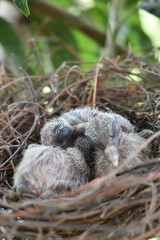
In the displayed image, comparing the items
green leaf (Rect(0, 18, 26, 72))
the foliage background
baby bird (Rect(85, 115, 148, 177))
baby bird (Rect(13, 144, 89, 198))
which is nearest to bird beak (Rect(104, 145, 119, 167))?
baby bird (Rect(85, 115, 148, 177))

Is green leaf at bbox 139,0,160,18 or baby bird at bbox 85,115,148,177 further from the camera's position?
green leaf at bbox 139,0,160,18

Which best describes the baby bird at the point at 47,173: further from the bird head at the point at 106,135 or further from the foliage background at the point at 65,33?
the foliage background at the point at 65,33

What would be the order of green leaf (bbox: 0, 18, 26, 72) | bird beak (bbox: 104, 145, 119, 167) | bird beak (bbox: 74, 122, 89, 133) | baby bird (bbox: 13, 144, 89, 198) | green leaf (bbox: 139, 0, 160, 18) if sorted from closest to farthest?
baby bird (bbox: 13, 144, 89, 198), bird beak (bbox: 104, 145, 119, 167), bird beak (bbox: 74, 122, 89, 133), green leaf (bbox: 139, 0, 160, 18), green leaf (bbox: 0, 18, 26, 72)

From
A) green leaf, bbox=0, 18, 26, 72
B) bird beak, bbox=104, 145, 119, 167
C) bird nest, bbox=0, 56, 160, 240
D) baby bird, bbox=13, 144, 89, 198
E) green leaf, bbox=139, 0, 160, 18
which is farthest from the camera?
green leaf, bbox=0, 18, 26, 72

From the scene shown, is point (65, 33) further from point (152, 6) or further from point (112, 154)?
point (112, 154)

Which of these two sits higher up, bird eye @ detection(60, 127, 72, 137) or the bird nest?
bird eye @ detection(60, 127, 72, 137)

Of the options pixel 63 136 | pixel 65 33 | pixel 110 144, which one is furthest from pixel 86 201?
pixel 65 33

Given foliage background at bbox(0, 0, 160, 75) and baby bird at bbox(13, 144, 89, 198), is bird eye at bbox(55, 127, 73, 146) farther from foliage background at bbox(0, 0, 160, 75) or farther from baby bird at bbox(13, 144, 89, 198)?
foliage background at bbox(0, 0, 160, 75)
